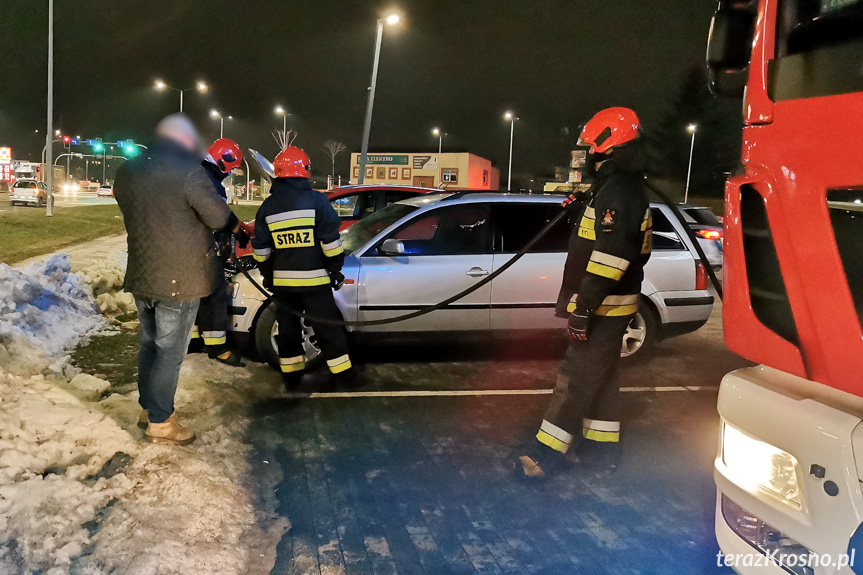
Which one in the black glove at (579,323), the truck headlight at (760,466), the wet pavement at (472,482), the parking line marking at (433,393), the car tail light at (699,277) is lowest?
the wet pavement at (472,482)

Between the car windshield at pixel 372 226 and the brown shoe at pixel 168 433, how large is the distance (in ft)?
8.10

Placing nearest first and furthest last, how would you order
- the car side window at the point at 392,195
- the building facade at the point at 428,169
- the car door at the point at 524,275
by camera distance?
the car door at the point at 524,275 < the car side window at the point at 392,195 < the building facade at the point at 428,169

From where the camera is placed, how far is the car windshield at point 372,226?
6.21 meters

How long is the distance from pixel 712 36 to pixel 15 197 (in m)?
41.3

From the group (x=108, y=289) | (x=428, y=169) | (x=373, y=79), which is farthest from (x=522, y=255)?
(x=428, y=169)

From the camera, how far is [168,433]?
3930 millimetres

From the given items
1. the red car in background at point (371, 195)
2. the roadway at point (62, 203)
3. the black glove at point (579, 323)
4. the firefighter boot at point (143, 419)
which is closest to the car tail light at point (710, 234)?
the red car in background at point (371, 195)

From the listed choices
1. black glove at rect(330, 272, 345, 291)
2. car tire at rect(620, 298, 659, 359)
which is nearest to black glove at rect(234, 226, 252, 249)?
black glove at rect(330, 272, 345, 291)

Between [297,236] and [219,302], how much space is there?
4.54 ft

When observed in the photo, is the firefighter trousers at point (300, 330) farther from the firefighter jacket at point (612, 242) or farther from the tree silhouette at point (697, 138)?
the tree silhouette at point (697, 138)

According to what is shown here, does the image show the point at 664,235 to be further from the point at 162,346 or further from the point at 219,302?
A: the point at 162,346

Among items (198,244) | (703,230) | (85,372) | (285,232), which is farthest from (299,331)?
(703,230)

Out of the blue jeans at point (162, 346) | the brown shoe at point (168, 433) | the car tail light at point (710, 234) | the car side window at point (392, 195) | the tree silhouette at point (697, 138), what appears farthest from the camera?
the tree silhouette at point (697, 138)

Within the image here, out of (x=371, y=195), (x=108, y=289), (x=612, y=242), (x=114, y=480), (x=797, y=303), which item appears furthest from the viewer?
(x=371, y=195)
